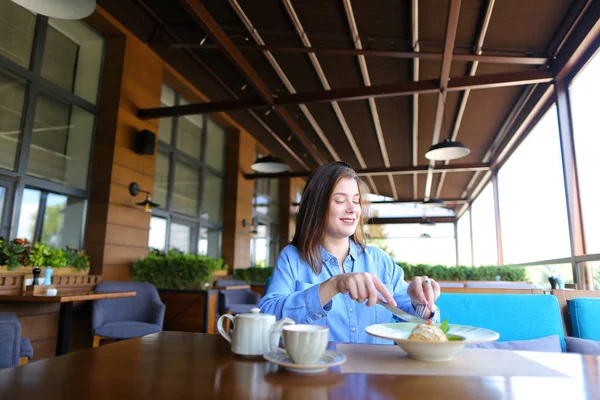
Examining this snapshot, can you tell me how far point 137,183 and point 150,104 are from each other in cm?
128

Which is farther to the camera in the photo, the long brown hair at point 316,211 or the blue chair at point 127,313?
the blue chair at point 127,313

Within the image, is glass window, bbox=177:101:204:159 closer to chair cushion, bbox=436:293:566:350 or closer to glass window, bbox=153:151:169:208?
glass window, bbox=153:151:169:208

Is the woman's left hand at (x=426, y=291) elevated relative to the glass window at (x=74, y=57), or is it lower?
lower

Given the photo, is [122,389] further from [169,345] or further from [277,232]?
[277,232]

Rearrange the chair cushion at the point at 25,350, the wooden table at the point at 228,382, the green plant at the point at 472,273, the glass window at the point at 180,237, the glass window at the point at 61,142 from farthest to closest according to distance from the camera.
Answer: the glass window at the point at 180,237 → the green plant at the point at 472,273 → the glass window at the point at 61,142 → the chair cushion at the point at 25,350 → the wooden table at the point at 228,382

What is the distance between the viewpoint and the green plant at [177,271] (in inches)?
209

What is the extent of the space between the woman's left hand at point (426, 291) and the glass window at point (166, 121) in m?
6.36

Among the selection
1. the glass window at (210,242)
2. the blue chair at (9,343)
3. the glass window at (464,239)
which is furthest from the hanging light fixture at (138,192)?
the glass window at (464,239)

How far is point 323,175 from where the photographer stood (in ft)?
4.50

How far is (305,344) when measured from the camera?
2.56ft

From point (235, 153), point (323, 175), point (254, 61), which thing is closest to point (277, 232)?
point (235, 153)

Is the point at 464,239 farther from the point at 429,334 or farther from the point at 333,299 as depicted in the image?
the point at 429,334

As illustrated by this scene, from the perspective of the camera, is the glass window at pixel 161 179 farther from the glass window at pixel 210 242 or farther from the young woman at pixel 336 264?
the young woman at pixel 336 264

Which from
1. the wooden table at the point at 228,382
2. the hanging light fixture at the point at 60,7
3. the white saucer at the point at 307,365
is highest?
the hanging light fixture at the point at 60,7
